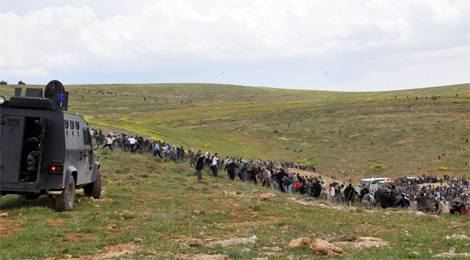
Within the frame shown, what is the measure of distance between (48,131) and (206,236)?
4856 mm

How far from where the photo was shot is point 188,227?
11148 mm

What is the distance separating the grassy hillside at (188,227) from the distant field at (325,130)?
35736 millimetres

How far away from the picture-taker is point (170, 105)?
111 m

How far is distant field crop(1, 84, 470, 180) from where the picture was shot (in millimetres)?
56156

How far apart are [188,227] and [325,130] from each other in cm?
6513

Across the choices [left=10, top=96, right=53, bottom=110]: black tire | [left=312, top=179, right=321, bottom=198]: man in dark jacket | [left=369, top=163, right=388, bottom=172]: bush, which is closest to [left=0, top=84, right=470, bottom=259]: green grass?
[left=369, top=163, right=388, bottom=172]: bush

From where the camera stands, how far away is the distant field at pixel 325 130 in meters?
56.2

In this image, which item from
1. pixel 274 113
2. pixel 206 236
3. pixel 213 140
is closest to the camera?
pixel 206 236

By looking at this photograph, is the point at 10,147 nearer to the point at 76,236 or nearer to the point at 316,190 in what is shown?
the point at 76,236

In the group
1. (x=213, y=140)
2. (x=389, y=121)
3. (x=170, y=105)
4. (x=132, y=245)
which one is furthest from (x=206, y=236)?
(x=170, y=105)

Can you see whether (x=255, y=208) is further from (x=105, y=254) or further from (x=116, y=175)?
(x=116, y=175)

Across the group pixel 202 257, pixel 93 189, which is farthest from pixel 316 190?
pixel 202 257

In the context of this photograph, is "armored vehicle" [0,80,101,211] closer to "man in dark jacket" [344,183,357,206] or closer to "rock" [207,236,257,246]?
"rock" [207,236,257,246]

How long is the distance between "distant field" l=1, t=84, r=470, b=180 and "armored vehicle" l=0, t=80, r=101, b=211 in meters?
38.1
